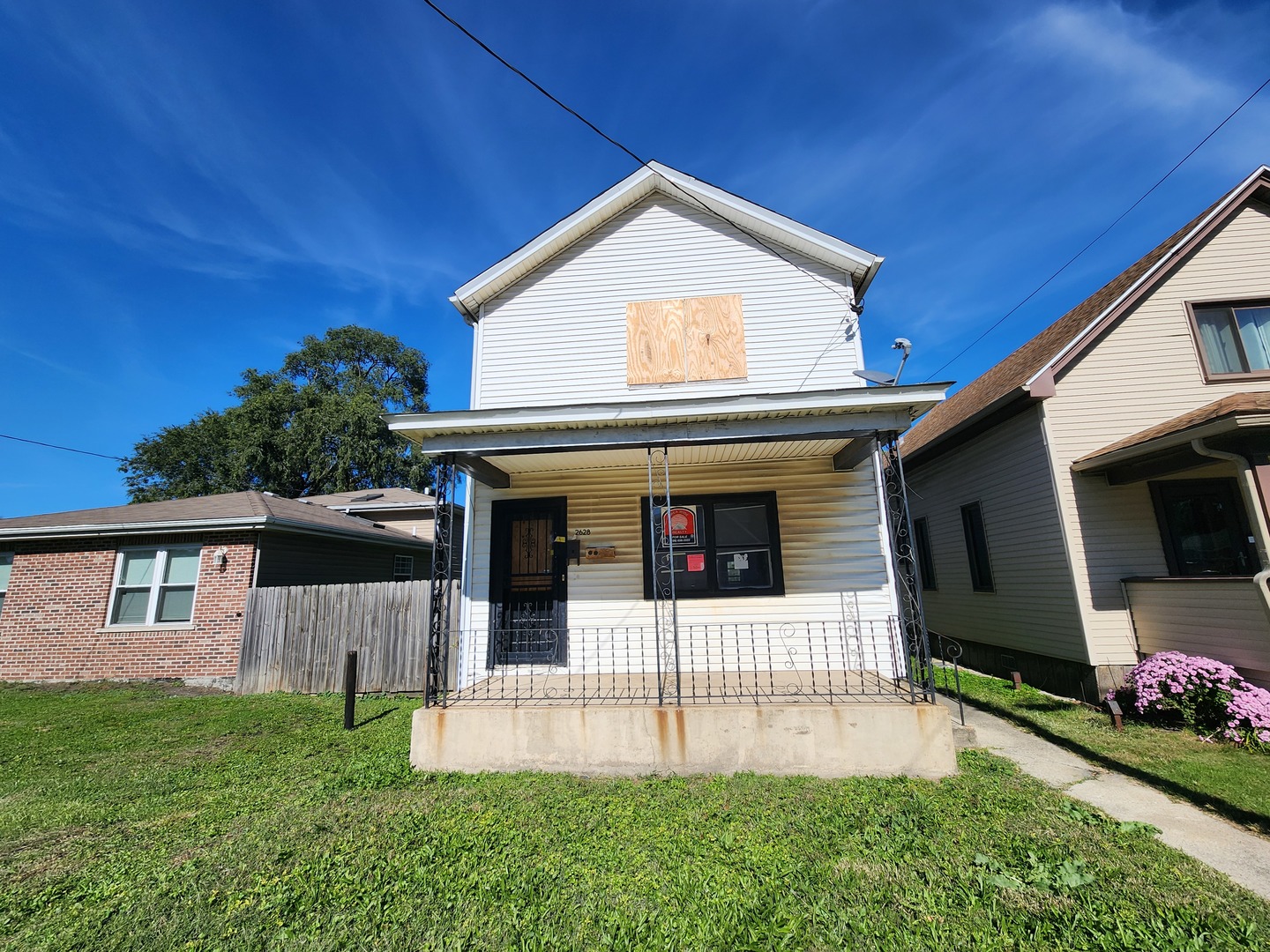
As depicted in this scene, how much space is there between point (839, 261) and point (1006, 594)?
244 inches

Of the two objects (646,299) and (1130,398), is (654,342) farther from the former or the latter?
(1130,398)

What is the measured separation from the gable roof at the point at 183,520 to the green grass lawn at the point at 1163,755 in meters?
12.3

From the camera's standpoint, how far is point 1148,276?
7.82 m

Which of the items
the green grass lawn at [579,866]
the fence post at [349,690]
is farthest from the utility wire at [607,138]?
the fence post at [349,690]

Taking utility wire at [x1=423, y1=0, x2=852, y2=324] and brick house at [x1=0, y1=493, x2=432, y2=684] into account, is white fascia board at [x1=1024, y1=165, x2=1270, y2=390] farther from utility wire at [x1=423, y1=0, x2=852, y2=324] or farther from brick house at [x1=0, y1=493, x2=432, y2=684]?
brick house at [x1=0, y1=493, x2=432, y2=684]

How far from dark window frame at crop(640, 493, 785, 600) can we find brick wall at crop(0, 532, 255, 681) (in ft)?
26.4

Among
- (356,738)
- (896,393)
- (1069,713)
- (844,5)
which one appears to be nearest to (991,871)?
(896,393)

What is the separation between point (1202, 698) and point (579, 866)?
23.1 feet

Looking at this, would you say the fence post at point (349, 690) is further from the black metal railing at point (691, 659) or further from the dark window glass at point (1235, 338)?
the dark window glass at point (1235, 338)

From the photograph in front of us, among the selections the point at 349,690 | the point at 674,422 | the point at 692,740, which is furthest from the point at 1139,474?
the point at 349,690

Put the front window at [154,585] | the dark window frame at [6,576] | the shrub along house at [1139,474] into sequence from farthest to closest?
the dark window frame at [6,576]
the front window at [154,585]
the shrub along house at [1139,474]

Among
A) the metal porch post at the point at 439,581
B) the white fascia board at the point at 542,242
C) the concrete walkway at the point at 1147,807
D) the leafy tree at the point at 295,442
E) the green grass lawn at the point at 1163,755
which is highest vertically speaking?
the leafy tree at the point at 295,442

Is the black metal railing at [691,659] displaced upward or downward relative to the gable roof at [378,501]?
downward

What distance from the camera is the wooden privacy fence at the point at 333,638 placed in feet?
30.4
